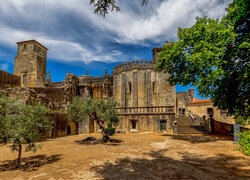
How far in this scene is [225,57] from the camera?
1146cm

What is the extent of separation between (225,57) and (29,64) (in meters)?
30.5

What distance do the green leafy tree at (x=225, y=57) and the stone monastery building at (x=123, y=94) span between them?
908 cm

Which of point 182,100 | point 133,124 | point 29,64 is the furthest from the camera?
point 182,100

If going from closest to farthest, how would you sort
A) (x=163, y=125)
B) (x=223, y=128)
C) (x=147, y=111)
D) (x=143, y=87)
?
(x=223, y=128) → (x=163, y=125) → (x=147, y=111) → (x=143, y=87)

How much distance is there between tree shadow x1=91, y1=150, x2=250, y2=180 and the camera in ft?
19.8

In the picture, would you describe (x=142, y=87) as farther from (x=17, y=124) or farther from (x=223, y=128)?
(x=17, y=124)

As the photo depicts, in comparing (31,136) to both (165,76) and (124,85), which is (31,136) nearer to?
(124,85)

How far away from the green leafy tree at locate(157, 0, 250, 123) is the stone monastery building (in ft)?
29.8

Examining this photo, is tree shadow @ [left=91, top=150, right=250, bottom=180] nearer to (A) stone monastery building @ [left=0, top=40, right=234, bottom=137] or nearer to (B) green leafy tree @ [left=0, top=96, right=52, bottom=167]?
(B) green leafy tree @ [left=0, top=96, right=52, bottom=167]

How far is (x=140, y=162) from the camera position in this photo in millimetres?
7707

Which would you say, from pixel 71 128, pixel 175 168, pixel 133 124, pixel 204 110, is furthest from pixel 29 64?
pixel 204 110

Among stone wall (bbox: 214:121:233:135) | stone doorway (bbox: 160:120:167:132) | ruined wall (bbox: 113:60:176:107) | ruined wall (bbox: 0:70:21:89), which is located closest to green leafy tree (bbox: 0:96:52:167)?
stone doorway (bbox: 160:120:167:132)

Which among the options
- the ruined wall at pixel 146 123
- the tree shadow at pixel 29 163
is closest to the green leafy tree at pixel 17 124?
the tree shadow at pixel 29 163

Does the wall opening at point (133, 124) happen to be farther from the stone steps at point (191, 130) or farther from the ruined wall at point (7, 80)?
the ruined wall at point (7, 80)
